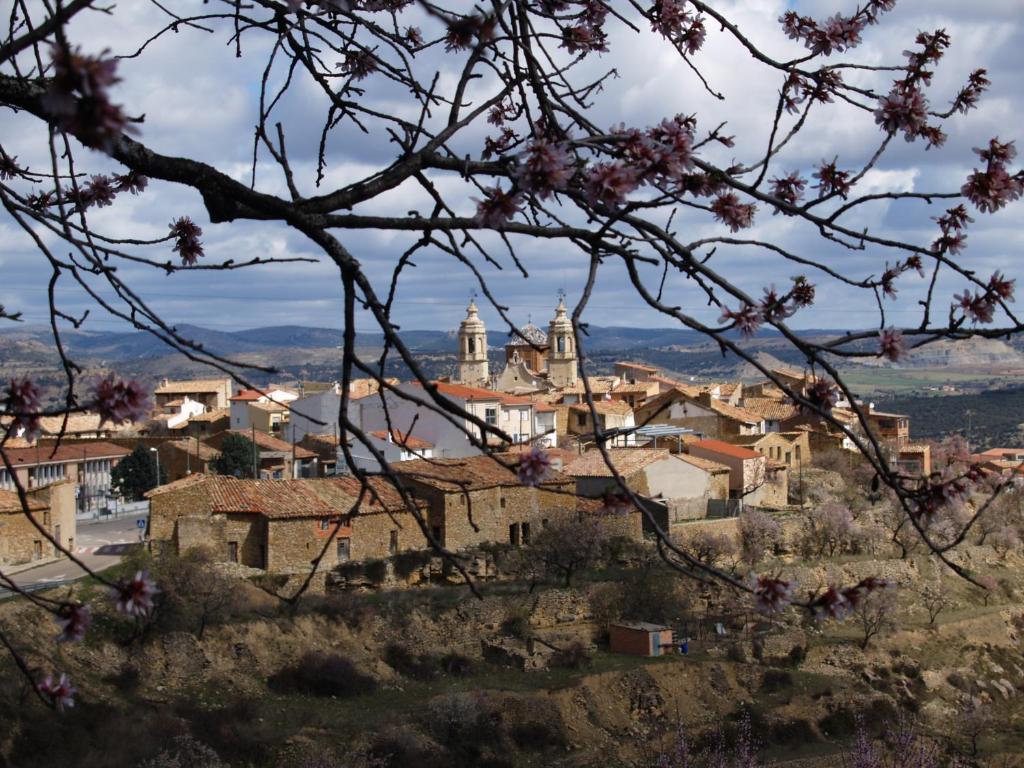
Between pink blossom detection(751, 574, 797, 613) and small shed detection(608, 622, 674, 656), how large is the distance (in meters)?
24.2

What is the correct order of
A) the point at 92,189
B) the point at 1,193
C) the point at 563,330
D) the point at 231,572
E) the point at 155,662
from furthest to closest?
the point at 563,330 → the point at 231,572 → the point at 155,662 → the point at 92,189 → the point at 1,193

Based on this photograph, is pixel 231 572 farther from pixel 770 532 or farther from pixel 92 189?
pixel 92 189

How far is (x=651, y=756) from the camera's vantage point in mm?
20578

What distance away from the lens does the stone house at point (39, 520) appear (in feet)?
73.3

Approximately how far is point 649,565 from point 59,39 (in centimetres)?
2793

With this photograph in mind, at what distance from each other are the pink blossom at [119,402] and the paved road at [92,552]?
15358mm

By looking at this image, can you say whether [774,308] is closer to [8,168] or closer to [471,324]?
[8,168]

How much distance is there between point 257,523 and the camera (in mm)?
24500

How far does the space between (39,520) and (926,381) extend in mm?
169304

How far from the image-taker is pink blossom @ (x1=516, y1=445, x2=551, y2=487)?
2539mm

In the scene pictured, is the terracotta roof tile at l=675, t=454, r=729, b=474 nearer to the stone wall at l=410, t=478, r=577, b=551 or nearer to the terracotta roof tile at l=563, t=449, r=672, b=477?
the terracotta roof tile at l=563, t=449, r=672, b=477

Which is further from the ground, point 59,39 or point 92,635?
point 59,39

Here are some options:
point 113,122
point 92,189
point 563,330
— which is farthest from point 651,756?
point 563,330

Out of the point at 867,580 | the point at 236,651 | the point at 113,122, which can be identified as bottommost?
the point at 236,651
